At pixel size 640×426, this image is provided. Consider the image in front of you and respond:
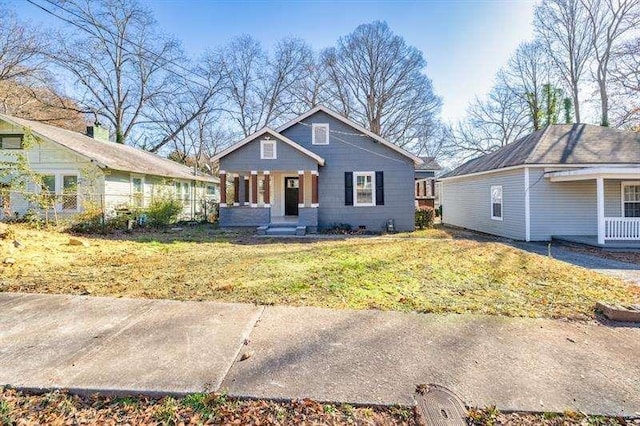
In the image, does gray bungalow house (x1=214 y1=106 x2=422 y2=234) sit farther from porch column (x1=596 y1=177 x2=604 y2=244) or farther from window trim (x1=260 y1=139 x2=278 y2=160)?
porch column (x1=596 y1=177 x2=604 y2=244)

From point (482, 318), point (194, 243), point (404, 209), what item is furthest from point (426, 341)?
point (404, 209)

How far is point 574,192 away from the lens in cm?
1280

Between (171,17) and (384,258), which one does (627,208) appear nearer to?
(384,258)

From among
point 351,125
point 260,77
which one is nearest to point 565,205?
point 351,125

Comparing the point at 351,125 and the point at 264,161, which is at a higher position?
the point at 351,125

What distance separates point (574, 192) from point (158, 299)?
14.6m

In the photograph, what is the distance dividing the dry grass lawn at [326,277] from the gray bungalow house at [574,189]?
4.14m

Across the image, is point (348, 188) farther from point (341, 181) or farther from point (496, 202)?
point (496, 202)

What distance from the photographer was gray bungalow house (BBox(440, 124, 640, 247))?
37.9 ft

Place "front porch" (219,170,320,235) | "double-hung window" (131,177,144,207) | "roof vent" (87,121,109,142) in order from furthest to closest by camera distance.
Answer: "roof vent" (87,121,109,142) → "double-hung window" (131,177,144,207) → "front porch" (219,170,320,235)

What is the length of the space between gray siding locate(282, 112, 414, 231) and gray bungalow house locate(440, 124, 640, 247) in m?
3.96

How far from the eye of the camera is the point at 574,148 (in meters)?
13.4

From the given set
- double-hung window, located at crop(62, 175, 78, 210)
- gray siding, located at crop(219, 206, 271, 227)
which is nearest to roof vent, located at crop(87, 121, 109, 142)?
double-hung window, located at crop(62, 175, 78, 210)

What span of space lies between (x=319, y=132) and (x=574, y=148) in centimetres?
1050
